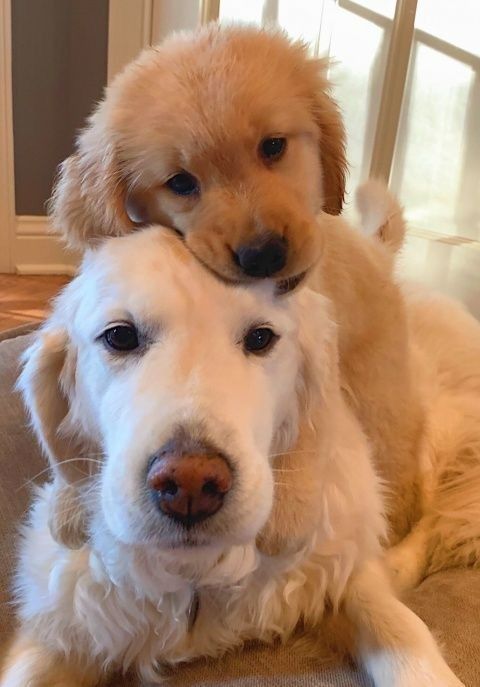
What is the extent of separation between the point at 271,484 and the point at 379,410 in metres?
0.70

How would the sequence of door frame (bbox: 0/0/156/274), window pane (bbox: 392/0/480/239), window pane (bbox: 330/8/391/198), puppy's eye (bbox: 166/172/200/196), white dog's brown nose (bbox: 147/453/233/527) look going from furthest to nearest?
door frame (bbox: 0/0/156/274) → window pane (bbox: 330/8/391/198) → window pane (bbox: 392/0/480/239) → puppy's eye (bbox: 166/172/200/196) → white dog's brown nose (bbox: 147/453/233/527)

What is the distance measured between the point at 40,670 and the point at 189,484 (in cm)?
47

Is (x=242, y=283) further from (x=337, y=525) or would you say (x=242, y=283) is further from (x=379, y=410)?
(x=379, y=410)

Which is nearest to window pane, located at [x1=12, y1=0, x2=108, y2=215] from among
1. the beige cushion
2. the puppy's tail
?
the puppy's tail

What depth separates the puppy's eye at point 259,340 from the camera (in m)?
0.94

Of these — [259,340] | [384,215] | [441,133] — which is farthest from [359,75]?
[259,340]

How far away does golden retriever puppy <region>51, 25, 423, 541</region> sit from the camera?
1.05 m

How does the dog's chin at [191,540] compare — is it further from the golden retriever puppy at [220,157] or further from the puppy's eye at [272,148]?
the puppy's eye at [272,148]

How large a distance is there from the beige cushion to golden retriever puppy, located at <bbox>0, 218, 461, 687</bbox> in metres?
0.03

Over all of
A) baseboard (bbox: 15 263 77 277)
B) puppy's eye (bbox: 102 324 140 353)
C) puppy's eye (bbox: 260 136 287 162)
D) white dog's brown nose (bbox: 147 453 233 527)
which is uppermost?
puppy's eye (bbox: 260 136 287 162)

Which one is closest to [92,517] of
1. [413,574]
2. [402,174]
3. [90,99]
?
[413,574]

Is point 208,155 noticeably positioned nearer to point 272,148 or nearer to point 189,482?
point 272,148

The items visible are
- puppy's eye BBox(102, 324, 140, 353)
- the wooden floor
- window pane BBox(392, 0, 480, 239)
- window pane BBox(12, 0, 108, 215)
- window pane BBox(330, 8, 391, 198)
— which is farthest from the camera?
window pane BBox(12, 0, 108, 215)

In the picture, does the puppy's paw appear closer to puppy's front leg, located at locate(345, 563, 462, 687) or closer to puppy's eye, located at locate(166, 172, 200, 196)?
puppy's front leg, located at locate(345, 563, 462, 687)
